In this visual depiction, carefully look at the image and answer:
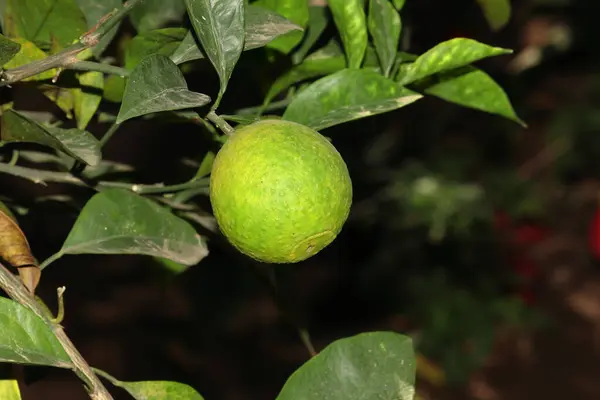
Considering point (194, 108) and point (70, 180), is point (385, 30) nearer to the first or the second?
point (194, 108)

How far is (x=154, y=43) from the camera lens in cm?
67

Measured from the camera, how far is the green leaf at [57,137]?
1.95ft

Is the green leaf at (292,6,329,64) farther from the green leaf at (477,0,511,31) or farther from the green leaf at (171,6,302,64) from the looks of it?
the green leaf at (477,0,511,31)

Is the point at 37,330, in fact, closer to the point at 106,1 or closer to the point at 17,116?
the point at 17,116

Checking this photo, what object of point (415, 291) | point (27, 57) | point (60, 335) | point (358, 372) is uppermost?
point (27, 57)

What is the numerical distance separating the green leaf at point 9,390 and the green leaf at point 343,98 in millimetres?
262

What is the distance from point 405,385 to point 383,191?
1.89 metres

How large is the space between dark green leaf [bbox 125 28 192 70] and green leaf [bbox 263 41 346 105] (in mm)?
94

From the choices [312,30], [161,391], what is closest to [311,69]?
[312,30]

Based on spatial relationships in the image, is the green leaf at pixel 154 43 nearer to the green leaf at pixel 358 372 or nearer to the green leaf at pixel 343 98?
the green leaf at pixel 343 98

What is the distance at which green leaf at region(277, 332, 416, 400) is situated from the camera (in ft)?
2.08

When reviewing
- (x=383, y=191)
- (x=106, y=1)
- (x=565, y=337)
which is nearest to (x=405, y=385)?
(x=106, y=1)

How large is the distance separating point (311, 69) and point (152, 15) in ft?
0.59

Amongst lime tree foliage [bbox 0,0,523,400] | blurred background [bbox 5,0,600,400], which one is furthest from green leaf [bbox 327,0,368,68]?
blurred background [bbox 5,0,600,400]
